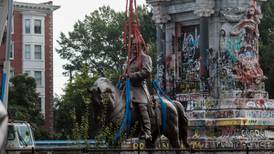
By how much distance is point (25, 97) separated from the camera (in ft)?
216

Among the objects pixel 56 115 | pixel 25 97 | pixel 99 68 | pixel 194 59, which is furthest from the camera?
pixel 99 68

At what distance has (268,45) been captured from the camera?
211 feet

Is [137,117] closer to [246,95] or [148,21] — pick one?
[246,95]

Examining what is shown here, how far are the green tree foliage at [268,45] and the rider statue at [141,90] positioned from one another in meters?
42.0

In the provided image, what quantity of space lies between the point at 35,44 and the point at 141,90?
2492 inches

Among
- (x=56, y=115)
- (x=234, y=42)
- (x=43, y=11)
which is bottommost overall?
(x=56, y=115)

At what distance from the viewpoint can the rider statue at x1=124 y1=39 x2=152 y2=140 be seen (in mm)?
20734

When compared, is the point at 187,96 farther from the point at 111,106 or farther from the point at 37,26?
the point at 37,26

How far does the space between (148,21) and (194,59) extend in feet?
89.0

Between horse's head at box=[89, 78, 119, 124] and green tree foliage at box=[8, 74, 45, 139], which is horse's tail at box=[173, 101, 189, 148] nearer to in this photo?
horse's head at box=[89, 78, 119, 124]

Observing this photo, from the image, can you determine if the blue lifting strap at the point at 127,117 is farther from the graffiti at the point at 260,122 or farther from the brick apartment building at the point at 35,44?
the brick apartment building at the point at 35,44

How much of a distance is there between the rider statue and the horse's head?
92cm

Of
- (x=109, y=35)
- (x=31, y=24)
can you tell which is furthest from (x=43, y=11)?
(x=109, y=35)

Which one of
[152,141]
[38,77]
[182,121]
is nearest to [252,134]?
[182,121]
